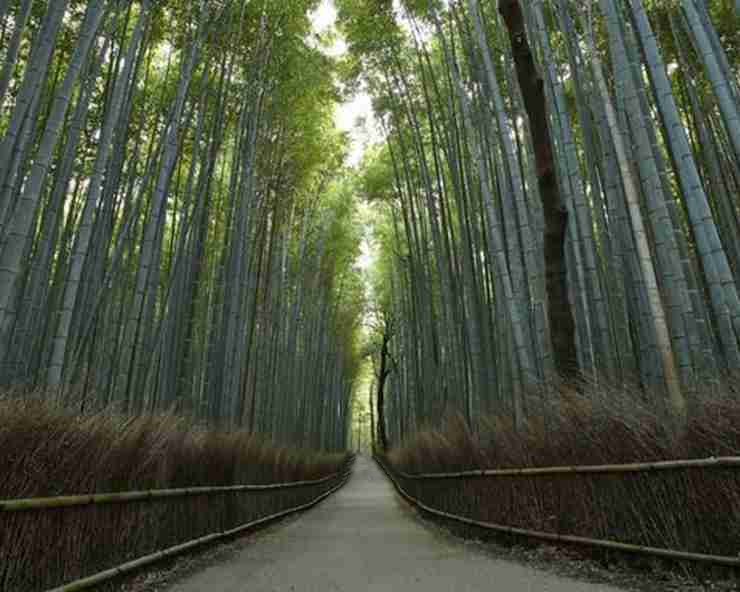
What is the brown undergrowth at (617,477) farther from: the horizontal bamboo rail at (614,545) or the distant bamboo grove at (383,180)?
the distant bamboo grove at (383,180)

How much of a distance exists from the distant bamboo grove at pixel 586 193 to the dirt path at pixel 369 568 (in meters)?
1.04

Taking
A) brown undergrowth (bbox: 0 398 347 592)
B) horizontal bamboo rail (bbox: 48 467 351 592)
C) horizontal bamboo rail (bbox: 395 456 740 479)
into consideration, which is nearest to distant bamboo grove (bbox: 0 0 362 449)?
brown undergrowth (bbox: 0 398 347 592)

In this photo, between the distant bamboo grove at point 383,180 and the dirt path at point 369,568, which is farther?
the distant bamboo grove at point 383,180

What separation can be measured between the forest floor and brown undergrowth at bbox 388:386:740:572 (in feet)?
0.55

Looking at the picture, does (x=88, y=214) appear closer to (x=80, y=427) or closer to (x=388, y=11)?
(x=80, y=427)

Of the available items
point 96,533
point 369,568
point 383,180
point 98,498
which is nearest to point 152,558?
point 96,533

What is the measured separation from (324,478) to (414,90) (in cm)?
772

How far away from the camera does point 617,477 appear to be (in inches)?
100.0

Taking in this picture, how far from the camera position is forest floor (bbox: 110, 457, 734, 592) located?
2480 mm

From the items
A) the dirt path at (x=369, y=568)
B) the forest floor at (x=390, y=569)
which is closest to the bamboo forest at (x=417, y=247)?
the forest floor at (x=390, y=569)

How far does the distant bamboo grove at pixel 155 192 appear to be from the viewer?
124 inches

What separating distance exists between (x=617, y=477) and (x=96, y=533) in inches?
91.2

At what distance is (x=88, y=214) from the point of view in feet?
10.6

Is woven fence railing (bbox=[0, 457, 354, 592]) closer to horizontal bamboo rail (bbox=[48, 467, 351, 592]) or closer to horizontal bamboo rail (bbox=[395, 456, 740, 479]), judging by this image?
horizontal bamboo rail (bbox=[48, 467, 351, 592])
